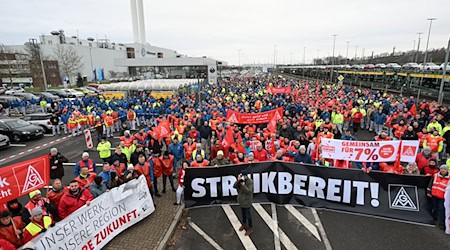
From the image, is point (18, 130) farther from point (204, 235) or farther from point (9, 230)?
point (204, 235)

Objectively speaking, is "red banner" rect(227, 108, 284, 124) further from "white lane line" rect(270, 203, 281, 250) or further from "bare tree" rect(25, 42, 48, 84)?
"bare tree" rect(25, 42, 48, 84)

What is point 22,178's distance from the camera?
555 cm

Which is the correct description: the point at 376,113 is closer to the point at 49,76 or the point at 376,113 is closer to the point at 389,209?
the point at 389,209

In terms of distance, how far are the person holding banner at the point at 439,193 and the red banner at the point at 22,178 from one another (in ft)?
29.0

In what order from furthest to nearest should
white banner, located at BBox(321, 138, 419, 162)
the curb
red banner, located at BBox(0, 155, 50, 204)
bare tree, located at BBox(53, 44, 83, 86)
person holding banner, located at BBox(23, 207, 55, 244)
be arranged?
bare tree, located at BBox(53, 44, 83, 86) → white banner, located at BBox(321, 138, 419, 162) → the curb → red banner, located at BBox(0, 155, 50, 204) → person holding banner, located at BBox(23, 207, 55, 244)

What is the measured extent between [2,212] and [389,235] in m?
7.83

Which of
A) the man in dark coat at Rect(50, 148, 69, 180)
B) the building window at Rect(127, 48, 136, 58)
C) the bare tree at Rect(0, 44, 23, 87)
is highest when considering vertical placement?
the building window at Rect(127, 48, 136, 58)

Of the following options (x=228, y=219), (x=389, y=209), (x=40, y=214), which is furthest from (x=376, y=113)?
(x=40, y=214)

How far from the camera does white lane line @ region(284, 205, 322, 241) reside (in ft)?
21.4

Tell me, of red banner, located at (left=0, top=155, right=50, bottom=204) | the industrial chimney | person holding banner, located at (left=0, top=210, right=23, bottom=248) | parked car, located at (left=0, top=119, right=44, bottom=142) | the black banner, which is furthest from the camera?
the industrial chimney

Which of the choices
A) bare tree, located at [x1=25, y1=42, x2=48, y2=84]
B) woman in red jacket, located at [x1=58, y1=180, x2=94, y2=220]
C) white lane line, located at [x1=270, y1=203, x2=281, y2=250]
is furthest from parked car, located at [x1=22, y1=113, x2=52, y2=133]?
bare tree, located at [x1=25, y1=42, x2=48, y2=84]

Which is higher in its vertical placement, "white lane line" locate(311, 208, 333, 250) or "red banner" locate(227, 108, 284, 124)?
"red banner" locate(227, 108, 284, 124)

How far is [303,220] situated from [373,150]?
2.70m

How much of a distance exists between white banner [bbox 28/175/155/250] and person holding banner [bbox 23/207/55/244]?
0.57 ft
